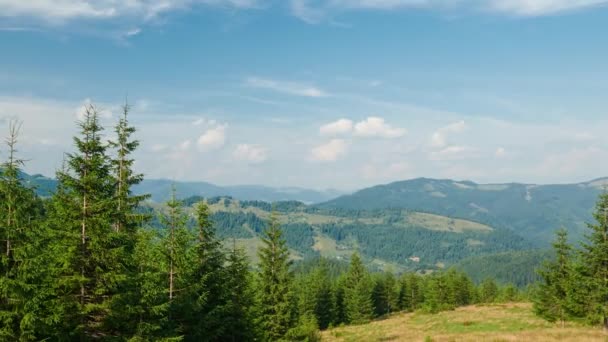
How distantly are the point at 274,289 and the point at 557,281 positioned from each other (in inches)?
1188

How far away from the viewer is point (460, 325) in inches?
1914

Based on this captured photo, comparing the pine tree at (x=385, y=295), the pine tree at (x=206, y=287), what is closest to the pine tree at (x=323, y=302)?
the pine tree at (x=385, y=295)

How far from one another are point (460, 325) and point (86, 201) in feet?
143

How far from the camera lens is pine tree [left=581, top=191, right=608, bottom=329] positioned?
3372 centimetres

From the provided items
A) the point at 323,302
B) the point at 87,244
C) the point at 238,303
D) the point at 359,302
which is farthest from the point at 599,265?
the point at 323,302

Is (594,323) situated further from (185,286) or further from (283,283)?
(185,286)

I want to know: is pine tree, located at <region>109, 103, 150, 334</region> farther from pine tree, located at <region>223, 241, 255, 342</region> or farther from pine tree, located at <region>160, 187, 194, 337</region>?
pine tree, located at <region>223, 241, 255, 342</region>

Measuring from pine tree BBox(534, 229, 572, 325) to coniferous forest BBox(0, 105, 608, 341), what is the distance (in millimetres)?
3737

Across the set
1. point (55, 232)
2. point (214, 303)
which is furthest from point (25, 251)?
point (214, 303)

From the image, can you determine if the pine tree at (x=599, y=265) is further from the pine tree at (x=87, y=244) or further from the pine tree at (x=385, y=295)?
the pine tree at (x=385, y=295)

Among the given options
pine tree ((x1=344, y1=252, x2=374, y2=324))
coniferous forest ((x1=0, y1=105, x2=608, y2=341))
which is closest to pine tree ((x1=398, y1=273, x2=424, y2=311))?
pine tree ((x1=344, y1=252, x2=374, y2=324))

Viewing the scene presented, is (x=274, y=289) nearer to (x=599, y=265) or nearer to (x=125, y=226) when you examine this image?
(x=125, y=226)

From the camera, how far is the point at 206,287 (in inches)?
1028

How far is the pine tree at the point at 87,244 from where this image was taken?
56.3 feet
